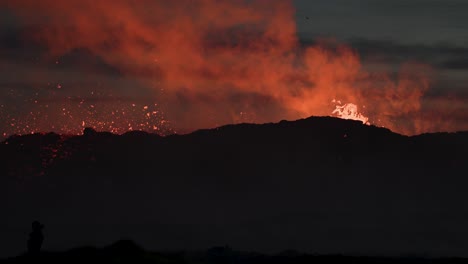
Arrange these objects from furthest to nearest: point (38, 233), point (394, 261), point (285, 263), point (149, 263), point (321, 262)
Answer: point (394, 261) < point (285, 263) < point (321, 262) < point (38, 233) < point (149, 263)

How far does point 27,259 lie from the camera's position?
84.6 m

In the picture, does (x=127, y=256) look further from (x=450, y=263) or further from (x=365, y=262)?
(x=450, y=263)

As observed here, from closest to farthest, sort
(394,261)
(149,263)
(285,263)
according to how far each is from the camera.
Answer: (149,263), (285,263), (394,261)

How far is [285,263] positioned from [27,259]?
30.7 m

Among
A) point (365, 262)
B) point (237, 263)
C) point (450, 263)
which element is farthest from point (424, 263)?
point (237, 263)

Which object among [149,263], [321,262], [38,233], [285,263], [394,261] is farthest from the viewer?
[394,261]

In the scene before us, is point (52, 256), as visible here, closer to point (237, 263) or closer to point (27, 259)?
point (27, 259)

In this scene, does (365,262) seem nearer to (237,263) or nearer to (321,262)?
(321,262)

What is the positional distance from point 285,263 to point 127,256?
27094mm

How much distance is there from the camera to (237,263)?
10875cm

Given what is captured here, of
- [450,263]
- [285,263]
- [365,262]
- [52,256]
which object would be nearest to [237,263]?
[285,263]

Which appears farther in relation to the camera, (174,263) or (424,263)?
(424,263)

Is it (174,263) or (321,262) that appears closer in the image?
(174,263)

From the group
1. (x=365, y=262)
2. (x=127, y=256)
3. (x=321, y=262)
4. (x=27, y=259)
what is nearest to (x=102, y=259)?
(x=127, y=256)
